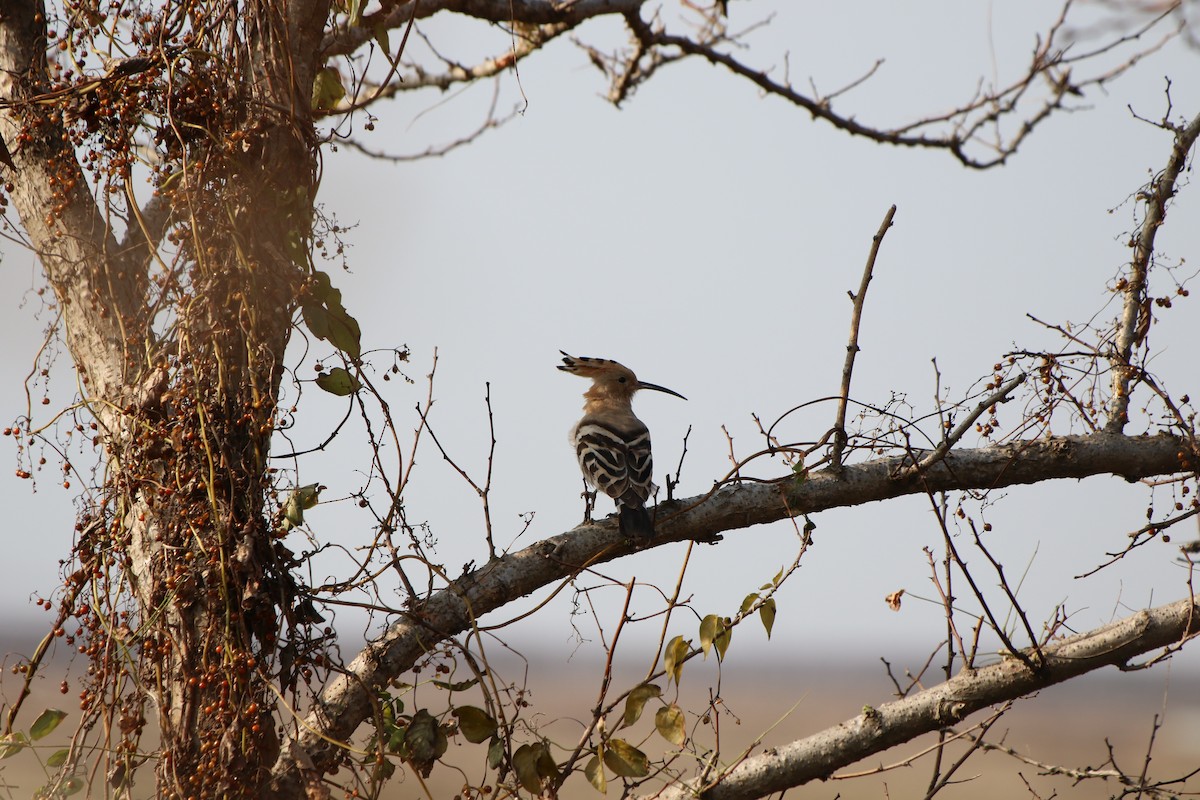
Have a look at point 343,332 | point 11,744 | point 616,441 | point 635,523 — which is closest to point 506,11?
point 616,441

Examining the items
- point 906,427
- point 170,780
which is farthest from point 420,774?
point 906,427

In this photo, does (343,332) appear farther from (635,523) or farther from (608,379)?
(608,379)

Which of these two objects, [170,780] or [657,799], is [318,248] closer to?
[170,780]

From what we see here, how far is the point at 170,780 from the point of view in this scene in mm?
2756

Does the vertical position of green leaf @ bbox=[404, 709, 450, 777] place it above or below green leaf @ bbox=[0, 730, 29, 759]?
below

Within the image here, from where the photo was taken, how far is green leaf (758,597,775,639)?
3.08m

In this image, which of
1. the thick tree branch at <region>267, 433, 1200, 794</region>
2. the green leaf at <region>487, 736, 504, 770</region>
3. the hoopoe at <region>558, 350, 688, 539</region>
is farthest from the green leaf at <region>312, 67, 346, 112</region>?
the green leaf at <region>487, 736, 504, 770</region>

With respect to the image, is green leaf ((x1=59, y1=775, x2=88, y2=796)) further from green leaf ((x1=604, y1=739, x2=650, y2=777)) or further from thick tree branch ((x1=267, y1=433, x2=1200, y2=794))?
green leaf ((x1=604, y1=739, x2=650, y2=777))

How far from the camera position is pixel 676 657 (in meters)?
3.04

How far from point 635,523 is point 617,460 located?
3.64ft

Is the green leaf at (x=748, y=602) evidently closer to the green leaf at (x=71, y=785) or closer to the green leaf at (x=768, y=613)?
the green leaf at (x=768, y=613)

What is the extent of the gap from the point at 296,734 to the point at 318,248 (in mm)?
1427

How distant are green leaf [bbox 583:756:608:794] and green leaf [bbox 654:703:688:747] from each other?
0.20 metres

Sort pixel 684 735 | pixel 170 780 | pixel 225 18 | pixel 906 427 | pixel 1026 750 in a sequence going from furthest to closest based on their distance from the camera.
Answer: pixel 1026 750
pixel 906 427
pixel 225 18
pixel 684 735
pixel 170 780
